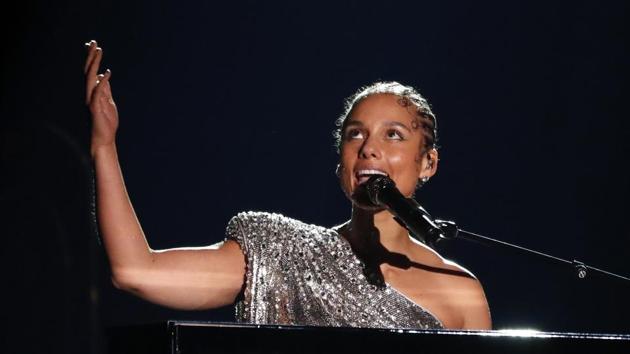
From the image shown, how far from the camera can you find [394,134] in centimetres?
204

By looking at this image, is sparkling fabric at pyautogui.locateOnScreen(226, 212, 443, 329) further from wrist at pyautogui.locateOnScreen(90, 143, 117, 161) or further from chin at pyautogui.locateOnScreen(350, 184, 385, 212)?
wrist at pyautogui.locateOnScreen(90, 143, 117, 161)

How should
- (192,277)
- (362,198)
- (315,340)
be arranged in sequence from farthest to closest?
1. (362,198)
2. (192,277)
3. (315,340)

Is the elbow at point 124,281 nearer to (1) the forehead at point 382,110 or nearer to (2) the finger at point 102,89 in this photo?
(2) the finger at point 102,89

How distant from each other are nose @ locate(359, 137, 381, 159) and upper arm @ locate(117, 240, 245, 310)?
1.04ft

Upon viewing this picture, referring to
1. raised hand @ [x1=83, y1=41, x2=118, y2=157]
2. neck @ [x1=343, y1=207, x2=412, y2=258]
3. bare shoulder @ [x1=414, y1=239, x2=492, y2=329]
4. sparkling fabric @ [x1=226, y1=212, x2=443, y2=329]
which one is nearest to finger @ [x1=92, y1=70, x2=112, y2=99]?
raised hand @ [x1=83, y1=41, x2=118, y2=157]

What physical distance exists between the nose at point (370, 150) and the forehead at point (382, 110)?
0.22 ft

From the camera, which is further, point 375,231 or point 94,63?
point 375,231

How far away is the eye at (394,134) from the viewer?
2035mm

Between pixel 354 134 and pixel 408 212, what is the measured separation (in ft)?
1.74

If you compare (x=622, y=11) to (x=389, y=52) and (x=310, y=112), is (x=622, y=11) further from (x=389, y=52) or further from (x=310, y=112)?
(x=310, y=112)

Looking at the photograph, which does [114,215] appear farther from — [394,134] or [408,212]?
[394,134]

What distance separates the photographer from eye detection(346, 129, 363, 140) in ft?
6.69

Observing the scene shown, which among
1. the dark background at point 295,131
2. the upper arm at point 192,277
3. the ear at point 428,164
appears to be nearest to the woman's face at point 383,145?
the ear at point 428,164

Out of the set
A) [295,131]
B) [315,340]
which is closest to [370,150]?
[295,131]
